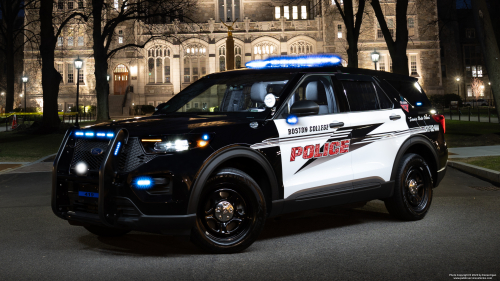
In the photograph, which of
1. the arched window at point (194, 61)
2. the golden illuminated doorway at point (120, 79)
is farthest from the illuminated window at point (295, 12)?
the golden illuminated doorway at point (120, 79)

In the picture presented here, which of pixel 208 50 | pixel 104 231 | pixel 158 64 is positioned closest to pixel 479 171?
pixel 104 231

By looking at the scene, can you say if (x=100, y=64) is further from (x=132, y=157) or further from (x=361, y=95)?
(x=132, y=157)

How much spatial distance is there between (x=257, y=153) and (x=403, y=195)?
2.44m

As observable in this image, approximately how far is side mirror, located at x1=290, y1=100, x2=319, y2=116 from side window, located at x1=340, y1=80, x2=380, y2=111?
0.91 metres

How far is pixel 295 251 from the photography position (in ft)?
18.3

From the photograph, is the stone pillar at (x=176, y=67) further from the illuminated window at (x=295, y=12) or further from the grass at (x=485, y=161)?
the grass at (x=485, y=161)

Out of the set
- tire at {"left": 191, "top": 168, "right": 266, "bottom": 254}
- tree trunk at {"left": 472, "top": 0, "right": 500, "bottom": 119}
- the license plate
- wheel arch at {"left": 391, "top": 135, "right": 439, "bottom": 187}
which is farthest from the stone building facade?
tire at {"left": 191, "top": 168, "right": 266, "bottom": 254}

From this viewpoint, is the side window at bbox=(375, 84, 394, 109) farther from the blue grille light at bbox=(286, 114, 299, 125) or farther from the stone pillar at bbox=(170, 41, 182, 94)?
the stone pillar at bbox=(170, 41, 182, 94)

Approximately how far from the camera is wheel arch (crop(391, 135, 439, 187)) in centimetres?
691

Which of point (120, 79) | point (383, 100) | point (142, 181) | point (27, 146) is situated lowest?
point (142, 181)

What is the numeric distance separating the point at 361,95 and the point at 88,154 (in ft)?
11.0

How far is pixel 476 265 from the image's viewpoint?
498 cm

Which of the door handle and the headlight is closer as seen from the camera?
the headlight

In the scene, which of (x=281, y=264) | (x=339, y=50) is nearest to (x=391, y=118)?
(x=281, y=264)
